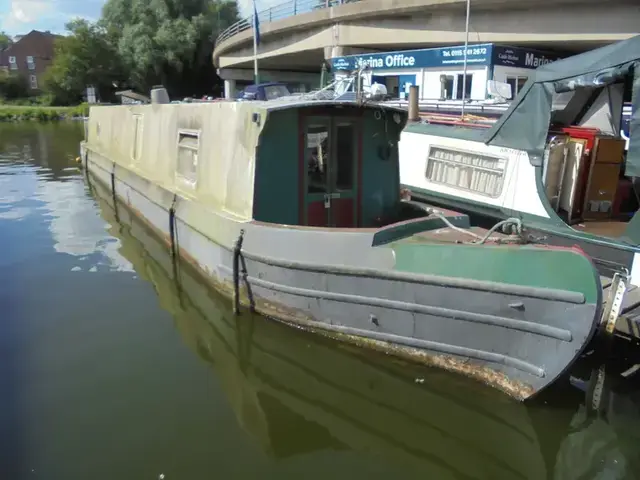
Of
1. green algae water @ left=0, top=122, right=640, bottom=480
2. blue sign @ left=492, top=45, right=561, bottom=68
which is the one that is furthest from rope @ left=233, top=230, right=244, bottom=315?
blue sign @ left=492, top=45, right=561, bottom=68

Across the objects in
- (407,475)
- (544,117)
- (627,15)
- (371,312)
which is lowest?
(407,475)

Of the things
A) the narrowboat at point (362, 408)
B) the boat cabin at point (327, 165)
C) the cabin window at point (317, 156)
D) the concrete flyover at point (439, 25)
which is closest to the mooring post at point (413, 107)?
the boat cabin at point (327, 165)

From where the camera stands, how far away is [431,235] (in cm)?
578

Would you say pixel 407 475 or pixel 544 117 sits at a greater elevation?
pixel 544 117

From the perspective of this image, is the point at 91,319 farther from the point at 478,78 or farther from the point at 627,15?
the point at 627,15

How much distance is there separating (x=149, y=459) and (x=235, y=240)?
274cm

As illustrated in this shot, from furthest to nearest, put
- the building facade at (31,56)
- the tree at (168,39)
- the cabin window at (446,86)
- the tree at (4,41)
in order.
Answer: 1. the tree at (4,41)
2. the building facade at (31,56)
3. the tree at (168,39)
4. the cabin window at (446,86)

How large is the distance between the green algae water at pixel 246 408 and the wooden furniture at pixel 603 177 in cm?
348

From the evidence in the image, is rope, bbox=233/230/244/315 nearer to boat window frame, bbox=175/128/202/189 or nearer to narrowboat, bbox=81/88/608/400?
narrowboat, bbox=81/88/608/400

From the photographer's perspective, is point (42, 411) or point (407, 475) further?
point (42, 411)

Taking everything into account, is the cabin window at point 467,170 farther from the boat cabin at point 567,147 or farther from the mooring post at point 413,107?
the mooring post at point 413,107

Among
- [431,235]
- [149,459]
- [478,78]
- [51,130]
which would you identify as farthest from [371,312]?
[51,130]

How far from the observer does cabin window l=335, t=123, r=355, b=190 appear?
6953mm

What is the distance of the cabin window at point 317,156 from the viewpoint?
677 cm
